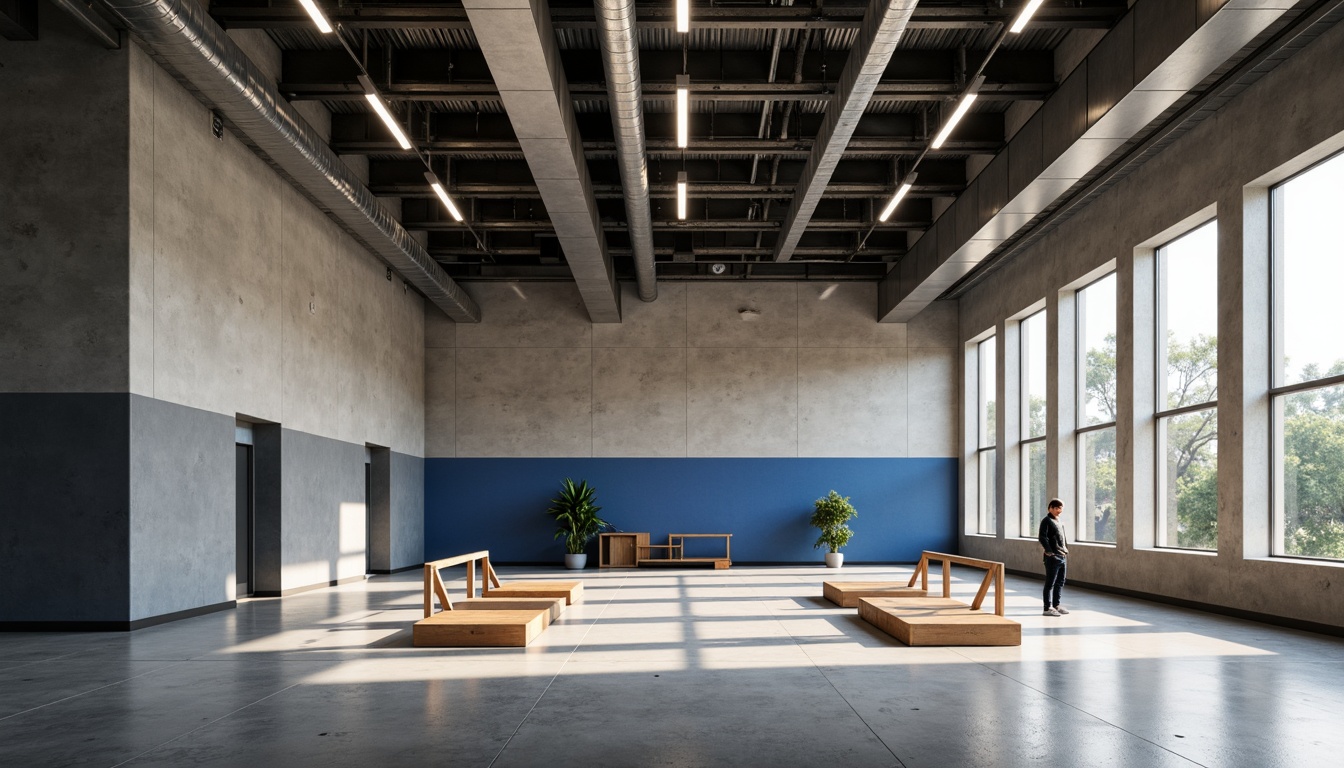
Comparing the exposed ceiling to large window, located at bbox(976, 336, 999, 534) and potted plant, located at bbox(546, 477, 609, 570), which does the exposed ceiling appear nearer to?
large window, located at bbox(976, 336, 999, 534)

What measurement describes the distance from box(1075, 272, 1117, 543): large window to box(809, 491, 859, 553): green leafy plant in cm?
544

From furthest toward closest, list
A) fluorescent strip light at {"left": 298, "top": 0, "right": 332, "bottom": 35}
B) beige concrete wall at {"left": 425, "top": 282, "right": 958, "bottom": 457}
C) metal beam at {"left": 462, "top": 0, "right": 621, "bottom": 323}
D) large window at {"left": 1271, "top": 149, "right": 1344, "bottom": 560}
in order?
beige concrete wall at {"left": 425, "top": 282, "right": 958, "bottom": 457} → large window at {"left": 1271, "top": 149, "right": 1344, "bottom": 560} → metal beam at {"left": 462, "top": 0, "right": 621, "bottom": 323} → fluorescent strip light at {"left": 298, "top": 0, "right": 332, "bottom": 35}

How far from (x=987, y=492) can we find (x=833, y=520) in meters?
3.19

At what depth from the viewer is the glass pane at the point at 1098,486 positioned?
14211 mm

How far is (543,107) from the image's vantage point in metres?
9.98

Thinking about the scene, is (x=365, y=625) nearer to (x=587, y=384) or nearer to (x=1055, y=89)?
(x=1055, y=89)

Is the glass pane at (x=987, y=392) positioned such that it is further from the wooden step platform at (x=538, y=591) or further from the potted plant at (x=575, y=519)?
the wooden step platform at (x=538, y=591)

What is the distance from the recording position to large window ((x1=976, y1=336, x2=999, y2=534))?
20.0m

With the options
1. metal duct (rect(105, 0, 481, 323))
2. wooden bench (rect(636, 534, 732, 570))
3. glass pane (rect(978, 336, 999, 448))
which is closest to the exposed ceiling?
metal duct (rect(105, 0, 481, 323))

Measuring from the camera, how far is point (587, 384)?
21031 mm

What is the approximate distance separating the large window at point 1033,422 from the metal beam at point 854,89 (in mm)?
5247

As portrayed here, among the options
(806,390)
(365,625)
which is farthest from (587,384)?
(365,625)

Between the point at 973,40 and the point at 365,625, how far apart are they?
893 centimetres

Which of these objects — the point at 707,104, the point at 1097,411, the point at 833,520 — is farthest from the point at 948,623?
the point at 833,520
